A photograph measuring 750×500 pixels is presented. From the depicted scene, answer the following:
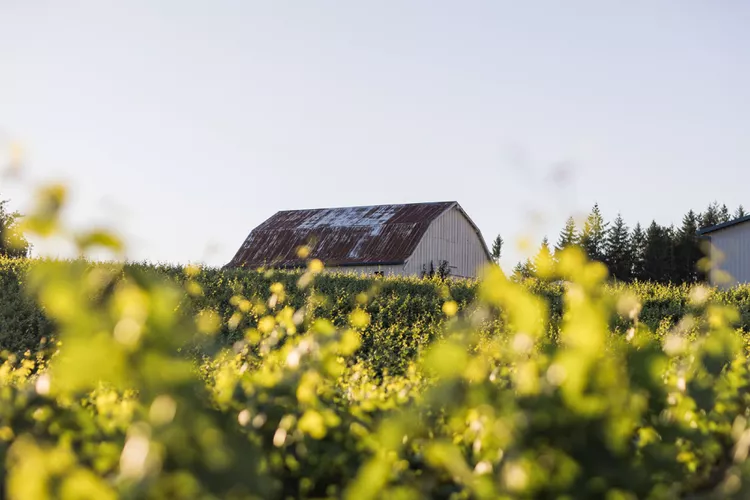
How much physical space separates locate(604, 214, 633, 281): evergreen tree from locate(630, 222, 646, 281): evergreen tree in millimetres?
227

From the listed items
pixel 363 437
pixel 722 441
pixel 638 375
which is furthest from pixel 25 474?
pixel 722 441

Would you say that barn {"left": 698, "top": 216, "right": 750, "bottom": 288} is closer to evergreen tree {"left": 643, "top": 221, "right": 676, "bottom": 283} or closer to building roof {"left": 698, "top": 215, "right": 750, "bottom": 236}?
building roof {"left": 698, "top": 215, "right": 750, "bottom": 236}

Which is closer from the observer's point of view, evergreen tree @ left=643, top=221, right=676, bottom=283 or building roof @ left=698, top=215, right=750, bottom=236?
building roof @ left=698, top=215, right=750, bottom=236

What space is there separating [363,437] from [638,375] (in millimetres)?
753

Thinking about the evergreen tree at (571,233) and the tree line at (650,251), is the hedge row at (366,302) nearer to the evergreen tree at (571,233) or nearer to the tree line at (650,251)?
the evergreen tree at (571,233)

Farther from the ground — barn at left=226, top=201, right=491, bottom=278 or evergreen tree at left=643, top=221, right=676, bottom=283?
barn at left=226, top=201, right=491, bottom=278

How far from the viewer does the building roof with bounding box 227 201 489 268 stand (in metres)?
30.5

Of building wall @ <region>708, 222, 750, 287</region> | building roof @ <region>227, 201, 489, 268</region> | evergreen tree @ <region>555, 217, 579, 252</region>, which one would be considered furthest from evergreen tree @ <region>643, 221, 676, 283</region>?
evergreen tree @ <region>555, 217, 579, 252</region>

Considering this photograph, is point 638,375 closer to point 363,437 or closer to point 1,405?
point 363,437

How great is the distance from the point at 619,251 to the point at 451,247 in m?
33.4

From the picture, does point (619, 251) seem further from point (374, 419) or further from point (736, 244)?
point (374, 419)

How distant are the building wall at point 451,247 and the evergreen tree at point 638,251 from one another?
27.8m

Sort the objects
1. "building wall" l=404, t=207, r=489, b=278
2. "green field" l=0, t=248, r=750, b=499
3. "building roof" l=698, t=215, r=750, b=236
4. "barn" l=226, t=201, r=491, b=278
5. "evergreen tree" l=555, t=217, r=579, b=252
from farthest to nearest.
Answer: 1. "building wall" l=404, t=207, r=489, b=278
2. "barn" l=226, t=201, r=491, b=278
3. "building roof" l=698, t=215, r=750, b=236
4. "evergreen tree" l=555, t=217, r=579, b=252
5. "green field" l=0, t=248, r=750, b=499

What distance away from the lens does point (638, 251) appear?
62344mm
